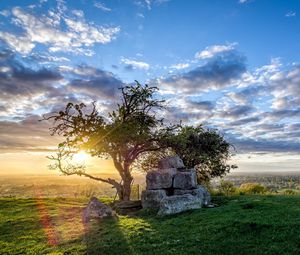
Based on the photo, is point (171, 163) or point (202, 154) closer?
point (171, 163)

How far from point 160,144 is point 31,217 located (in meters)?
21.2

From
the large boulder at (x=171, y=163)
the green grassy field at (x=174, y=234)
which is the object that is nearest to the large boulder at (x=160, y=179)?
the large boulder at (x=171, y=163)

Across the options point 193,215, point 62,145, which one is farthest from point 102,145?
point 193,215

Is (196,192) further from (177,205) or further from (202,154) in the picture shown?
(202,154)

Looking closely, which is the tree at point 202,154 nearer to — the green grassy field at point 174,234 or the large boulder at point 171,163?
the large boulder at point 171,163

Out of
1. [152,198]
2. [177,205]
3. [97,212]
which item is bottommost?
[97,212]

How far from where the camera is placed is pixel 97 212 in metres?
Answer: 34.0

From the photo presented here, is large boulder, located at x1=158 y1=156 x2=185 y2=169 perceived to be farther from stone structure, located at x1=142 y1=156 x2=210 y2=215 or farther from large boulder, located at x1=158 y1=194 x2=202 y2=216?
large boulder, located at x1=158 y1=194 x2=202 y2=216

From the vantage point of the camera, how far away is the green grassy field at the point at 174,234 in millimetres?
19766

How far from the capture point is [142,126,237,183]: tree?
5597 centimetres

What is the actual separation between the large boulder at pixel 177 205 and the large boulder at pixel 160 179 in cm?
699

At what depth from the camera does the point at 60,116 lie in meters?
46.4

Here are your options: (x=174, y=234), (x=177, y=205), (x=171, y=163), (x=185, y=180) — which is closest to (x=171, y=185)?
(x=185, y=180)

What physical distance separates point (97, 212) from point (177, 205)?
810 cm
